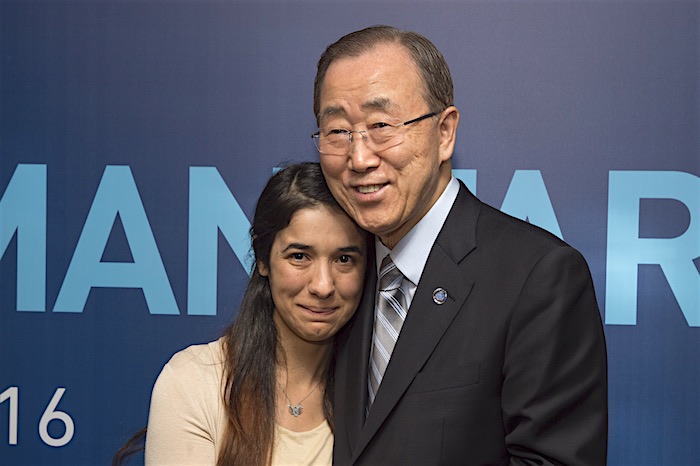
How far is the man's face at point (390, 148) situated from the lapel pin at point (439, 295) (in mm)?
158

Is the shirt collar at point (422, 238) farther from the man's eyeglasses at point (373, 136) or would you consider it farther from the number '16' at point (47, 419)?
the number '16' at point (47, 419)

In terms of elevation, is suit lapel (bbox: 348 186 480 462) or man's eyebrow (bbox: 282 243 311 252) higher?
man's eyebrow (bbox: 282 243 311 252)

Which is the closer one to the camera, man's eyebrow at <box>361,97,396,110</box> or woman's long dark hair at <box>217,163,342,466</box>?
man's eyebrow at <box>361,97,396,110</box>

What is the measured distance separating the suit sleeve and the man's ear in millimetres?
323

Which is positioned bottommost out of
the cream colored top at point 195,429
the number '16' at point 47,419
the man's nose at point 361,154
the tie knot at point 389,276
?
the number '16' at point 47,419

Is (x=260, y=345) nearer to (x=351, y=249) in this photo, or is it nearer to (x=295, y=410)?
(x=295, y=410)

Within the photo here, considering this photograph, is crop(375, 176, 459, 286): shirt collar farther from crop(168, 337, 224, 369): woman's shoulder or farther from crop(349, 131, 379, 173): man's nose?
crop(168, 337, 224, 369): woman's shoulder

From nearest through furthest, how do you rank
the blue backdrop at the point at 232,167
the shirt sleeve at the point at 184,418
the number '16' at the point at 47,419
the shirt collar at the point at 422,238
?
the shirt collar at the point at 422,238 < the shirt sleeve at the point at 184,418 < the blue backdrop at the point at 232,167 < the number '16' at the point at 47,419

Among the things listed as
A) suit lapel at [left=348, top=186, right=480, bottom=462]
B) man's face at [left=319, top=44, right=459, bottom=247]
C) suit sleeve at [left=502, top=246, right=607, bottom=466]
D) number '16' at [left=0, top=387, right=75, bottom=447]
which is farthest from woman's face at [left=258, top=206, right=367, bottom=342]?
number '16' at [left=0, top=387, right=75, bottom=447]

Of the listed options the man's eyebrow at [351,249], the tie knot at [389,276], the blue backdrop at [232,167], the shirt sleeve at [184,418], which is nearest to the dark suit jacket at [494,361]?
the tie knot at [389,276]

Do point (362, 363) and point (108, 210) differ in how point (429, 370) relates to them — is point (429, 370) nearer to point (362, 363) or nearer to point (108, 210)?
point (362, 363)

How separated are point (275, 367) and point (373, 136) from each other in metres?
0.60

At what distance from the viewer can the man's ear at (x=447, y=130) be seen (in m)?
1.61

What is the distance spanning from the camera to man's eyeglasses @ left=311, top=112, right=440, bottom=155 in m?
1.55
